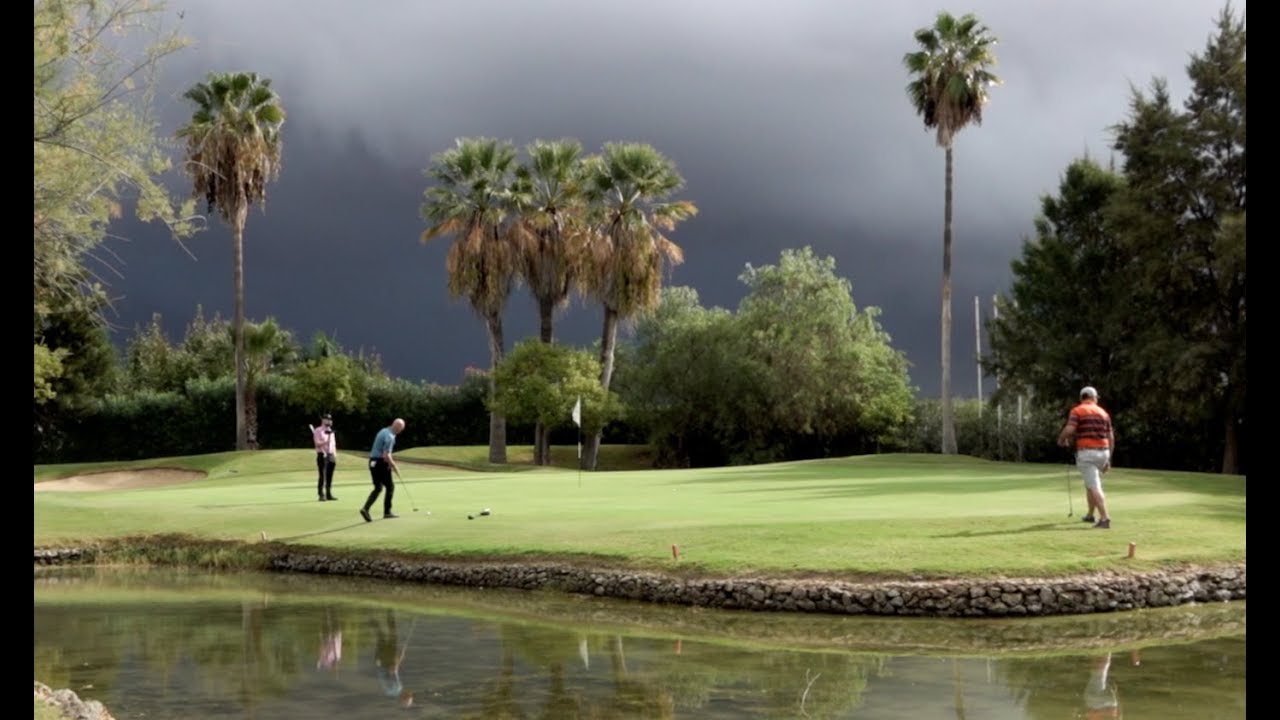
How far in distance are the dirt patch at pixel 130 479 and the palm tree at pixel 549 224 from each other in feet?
45.3

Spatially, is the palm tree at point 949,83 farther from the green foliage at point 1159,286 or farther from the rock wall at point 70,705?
the rock wall at point 70,705

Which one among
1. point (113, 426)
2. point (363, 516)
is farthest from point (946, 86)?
point (113, 426)

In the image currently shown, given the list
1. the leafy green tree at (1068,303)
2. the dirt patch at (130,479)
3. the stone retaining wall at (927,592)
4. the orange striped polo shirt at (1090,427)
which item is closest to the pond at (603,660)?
the stone retaining wall at (927,592)

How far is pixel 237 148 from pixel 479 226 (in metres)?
10.4

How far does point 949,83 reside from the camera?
49438 mm

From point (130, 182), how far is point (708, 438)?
164ft

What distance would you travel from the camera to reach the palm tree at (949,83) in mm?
49688

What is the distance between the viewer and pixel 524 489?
3130 centimetres

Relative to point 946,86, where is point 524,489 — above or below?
below

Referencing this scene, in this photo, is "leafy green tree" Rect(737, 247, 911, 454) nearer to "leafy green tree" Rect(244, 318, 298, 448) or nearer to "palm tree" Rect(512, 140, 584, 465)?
"palm tree" Rect(512, 140, 584, 465)

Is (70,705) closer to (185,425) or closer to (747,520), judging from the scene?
(747,520)

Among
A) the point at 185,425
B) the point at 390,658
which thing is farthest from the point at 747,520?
the point at 185,425

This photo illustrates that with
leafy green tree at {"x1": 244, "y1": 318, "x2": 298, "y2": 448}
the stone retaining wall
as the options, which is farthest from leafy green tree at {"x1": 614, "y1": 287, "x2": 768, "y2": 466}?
the stone retaining wall

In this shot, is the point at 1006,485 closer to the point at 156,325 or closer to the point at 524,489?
the point at 524,489
